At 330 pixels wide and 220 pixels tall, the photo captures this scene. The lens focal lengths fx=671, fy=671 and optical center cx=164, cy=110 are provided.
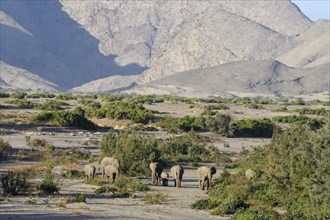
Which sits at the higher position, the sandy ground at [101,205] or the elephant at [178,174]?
the elephant at [178,174]

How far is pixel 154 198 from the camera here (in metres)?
19.7

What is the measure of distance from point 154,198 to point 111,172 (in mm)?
3561

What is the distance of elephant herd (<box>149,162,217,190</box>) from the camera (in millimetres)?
22797

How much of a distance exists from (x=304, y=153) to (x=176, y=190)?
20.6ft

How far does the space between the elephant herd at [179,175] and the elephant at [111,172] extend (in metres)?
1.44

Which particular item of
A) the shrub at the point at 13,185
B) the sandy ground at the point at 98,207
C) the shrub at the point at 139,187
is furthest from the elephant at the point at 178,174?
the shrub at the point at 13,185

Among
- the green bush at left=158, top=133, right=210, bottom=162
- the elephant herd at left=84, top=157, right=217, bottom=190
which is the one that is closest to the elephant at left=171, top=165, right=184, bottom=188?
the elephant herd at left=84, top=157, right=217, bottom=190

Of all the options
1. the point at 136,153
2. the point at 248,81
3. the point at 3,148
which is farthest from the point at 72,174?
the point at 248,81

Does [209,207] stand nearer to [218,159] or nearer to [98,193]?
[98,193]

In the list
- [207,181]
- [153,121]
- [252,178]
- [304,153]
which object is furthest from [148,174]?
[153,121]

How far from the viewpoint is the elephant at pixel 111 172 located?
75.2 ft

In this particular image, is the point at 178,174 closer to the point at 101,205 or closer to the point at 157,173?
the point at 157,173

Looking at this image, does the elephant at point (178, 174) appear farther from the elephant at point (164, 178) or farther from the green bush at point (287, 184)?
the green bush at point (287, 184)

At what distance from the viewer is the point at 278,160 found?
2095cm
